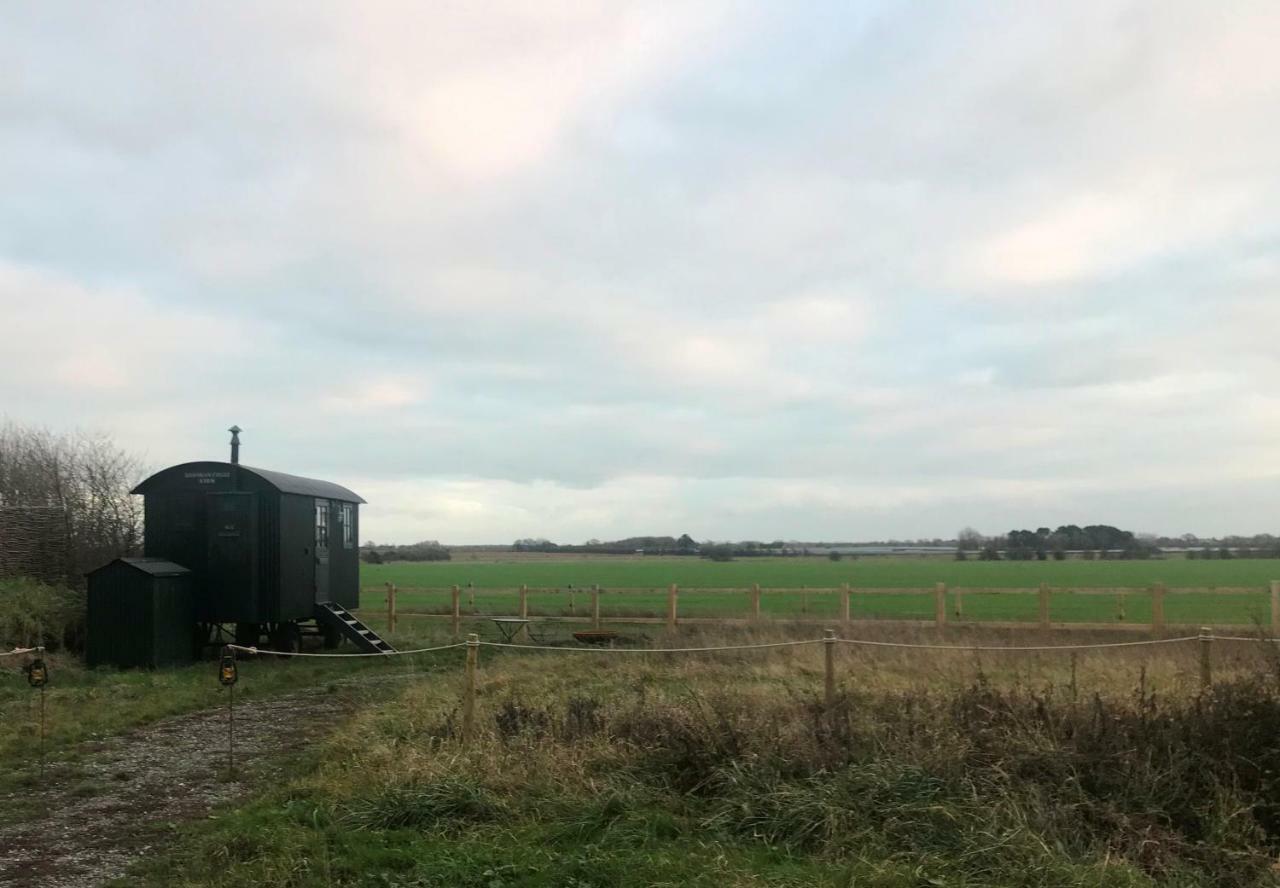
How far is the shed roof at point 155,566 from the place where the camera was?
16.0 metres

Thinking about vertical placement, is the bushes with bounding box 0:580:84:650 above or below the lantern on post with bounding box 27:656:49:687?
below

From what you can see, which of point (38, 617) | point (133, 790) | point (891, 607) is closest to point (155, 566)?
point (38, 617)

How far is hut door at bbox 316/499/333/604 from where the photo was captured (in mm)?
19672

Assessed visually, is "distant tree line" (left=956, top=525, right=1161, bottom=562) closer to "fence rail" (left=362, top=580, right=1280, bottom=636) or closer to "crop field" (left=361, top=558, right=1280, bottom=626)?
"crop field" (left=361, top=558, right=1280, bottom=626)

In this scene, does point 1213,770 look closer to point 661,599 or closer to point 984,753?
point 984,753

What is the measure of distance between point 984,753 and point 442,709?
566cm

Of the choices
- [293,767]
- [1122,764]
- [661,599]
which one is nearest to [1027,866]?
[1122,764]

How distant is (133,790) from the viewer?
25.8 feet

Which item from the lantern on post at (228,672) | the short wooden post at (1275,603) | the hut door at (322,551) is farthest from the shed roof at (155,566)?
the short wooden post at (1275,603)

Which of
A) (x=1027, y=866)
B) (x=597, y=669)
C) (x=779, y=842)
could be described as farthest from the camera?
(x=597, y=669)

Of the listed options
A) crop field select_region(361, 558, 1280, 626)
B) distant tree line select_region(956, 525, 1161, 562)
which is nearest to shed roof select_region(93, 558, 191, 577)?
crop field select_region(361, 558, 1280, 626)

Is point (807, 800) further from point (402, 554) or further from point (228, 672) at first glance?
point (402, 554)

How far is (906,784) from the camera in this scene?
19.2ft

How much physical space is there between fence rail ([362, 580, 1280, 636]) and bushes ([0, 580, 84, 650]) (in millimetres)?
8216
